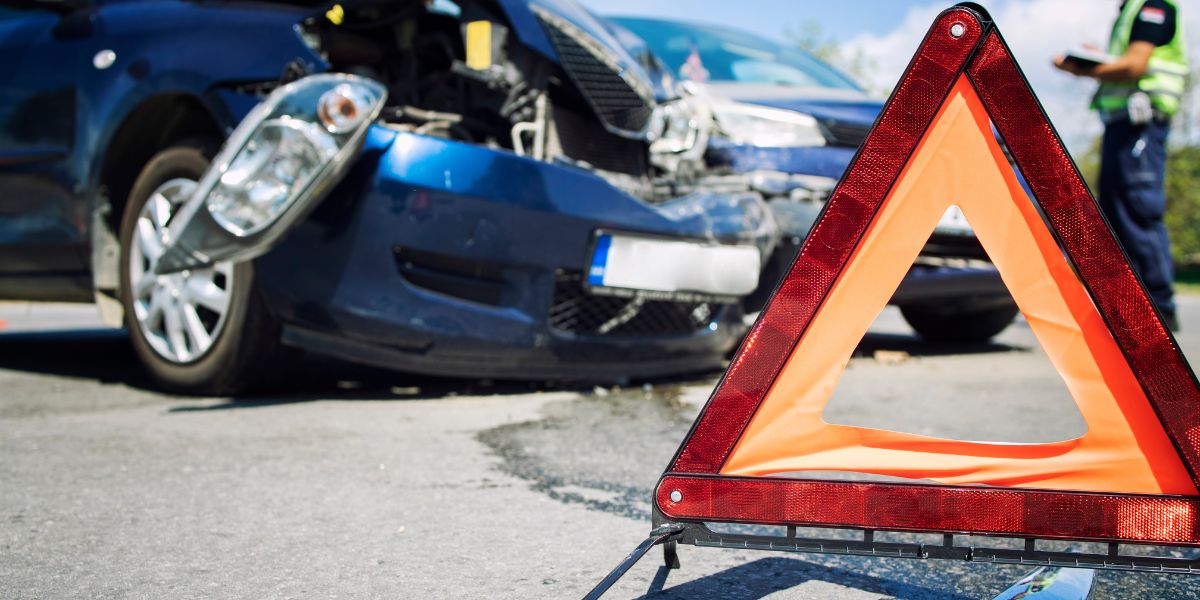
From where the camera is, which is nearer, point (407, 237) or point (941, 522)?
point (941, 522)

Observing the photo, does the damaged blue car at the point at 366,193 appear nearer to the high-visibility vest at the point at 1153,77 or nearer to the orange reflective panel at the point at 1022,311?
the orange reflective panel at the point at 1022,311

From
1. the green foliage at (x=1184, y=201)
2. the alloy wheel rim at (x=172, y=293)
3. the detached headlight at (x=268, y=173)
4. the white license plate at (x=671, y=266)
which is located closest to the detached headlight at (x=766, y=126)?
the white license plate at (x=671, y=266)

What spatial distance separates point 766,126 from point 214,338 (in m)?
2.50

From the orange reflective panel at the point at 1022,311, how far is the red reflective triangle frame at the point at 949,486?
0.02m

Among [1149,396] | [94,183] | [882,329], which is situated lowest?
[882,329]

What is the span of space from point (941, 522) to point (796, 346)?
1.07 ft

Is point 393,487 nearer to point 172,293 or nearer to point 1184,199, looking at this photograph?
point 172,293

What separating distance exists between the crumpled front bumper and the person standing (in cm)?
295

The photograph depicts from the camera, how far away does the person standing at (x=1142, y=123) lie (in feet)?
18.6

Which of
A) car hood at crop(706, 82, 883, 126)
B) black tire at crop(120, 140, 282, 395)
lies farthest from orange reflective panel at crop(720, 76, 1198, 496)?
car hood at crop(706, 82, 883, 126)

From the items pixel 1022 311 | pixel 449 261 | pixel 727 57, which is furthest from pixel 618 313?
pixel 727 57

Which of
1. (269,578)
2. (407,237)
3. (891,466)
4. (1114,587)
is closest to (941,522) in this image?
(891,466)

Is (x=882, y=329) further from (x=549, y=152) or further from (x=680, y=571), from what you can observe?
(x=680, y=571)

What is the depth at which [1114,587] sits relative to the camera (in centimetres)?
200
